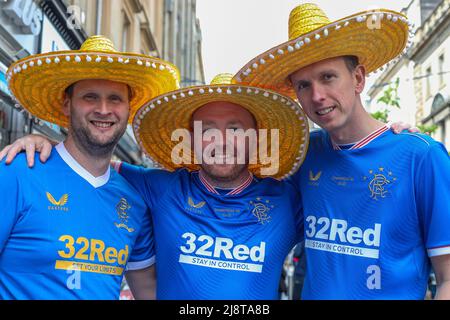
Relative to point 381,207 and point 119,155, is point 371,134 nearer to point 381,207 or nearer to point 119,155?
point 381,207

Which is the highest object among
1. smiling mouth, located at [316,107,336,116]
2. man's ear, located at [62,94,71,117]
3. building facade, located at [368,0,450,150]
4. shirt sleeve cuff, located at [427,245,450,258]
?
building facade, located at [368,0,450,150]

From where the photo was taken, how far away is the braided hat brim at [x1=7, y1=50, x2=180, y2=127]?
96.5 inches

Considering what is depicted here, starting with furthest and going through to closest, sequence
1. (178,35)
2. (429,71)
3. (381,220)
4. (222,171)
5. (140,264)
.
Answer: (429,71), (178,35), (140,264), (222,171), (381,220)

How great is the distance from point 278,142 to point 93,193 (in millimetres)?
1223

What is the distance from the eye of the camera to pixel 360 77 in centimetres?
264

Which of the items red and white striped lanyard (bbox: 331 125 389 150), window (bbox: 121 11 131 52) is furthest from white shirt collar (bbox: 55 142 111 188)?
window (bbox: 121 11 131 52)

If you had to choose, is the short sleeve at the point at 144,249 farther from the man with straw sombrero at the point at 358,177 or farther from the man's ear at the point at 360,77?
the man's ear at the point at 360,77

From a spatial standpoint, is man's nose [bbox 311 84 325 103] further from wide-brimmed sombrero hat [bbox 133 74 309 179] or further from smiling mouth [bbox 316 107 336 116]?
wide-brimmed sombrero hat [bbox 133 74 309 179]

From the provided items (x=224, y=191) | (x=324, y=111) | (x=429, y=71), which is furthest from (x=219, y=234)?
(x=429, y=71)

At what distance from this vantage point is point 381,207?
89.9 inches

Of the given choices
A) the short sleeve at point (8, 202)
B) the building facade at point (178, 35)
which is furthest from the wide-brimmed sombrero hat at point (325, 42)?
the building facade at point (178, 35)

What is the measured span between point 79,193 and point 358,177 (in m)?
1.43

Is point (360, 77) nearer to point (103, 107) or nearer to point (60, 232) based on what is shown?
point (103, 107)
